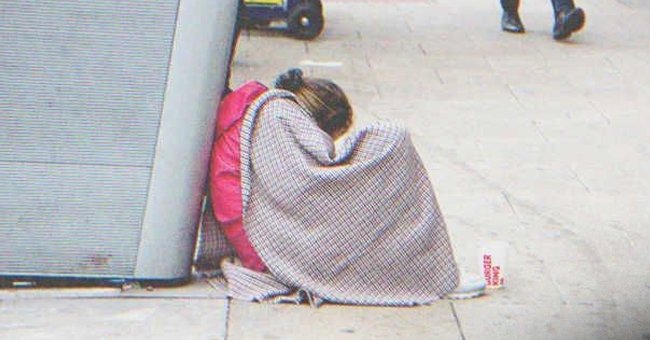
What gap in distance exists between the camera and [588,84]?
404 inches

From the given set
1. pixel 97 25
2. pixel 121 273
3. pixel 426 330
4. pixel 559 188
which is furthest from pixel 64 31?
pixel 559 188

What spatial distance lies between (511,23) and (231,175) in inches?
266

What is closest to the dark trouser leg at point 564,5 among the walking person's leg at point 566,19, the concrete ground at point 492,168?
the walking person's leg at point 566,19

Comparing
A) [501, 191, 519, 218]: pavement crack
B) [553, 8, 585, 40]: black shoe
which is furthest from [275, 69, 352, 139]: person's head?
[553, 8, 585, 40]: black shoe

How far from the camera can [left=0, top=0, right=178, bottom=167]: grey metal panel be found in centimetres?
561

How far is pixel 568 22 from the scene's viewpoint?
11.7 metres

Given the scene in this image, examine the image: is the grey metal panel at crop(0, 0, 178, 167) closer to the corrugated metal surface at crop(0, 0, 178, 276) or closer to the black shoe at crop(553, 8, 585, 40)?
the corrugated metal surface at crop(0, 0, 178, 276)

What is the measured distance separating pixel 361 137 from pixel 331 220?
0.31 m

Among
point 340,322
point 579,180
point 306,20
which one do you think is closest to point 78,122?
point 340,322

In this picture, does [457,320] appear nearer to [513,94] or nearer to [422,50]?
[513,94]

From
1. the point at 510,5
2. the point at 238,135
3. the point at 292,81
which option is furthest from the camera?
the point at 510,5

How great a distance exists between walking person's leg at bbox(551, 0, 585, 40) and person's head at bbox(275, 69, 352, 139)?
20.2 ft

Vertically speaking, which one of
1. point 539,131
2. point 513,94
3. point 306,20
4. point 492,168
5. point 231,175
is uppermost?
point 231,175

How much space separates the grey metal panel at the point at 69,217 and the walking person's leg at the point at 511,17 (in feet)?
22.7
